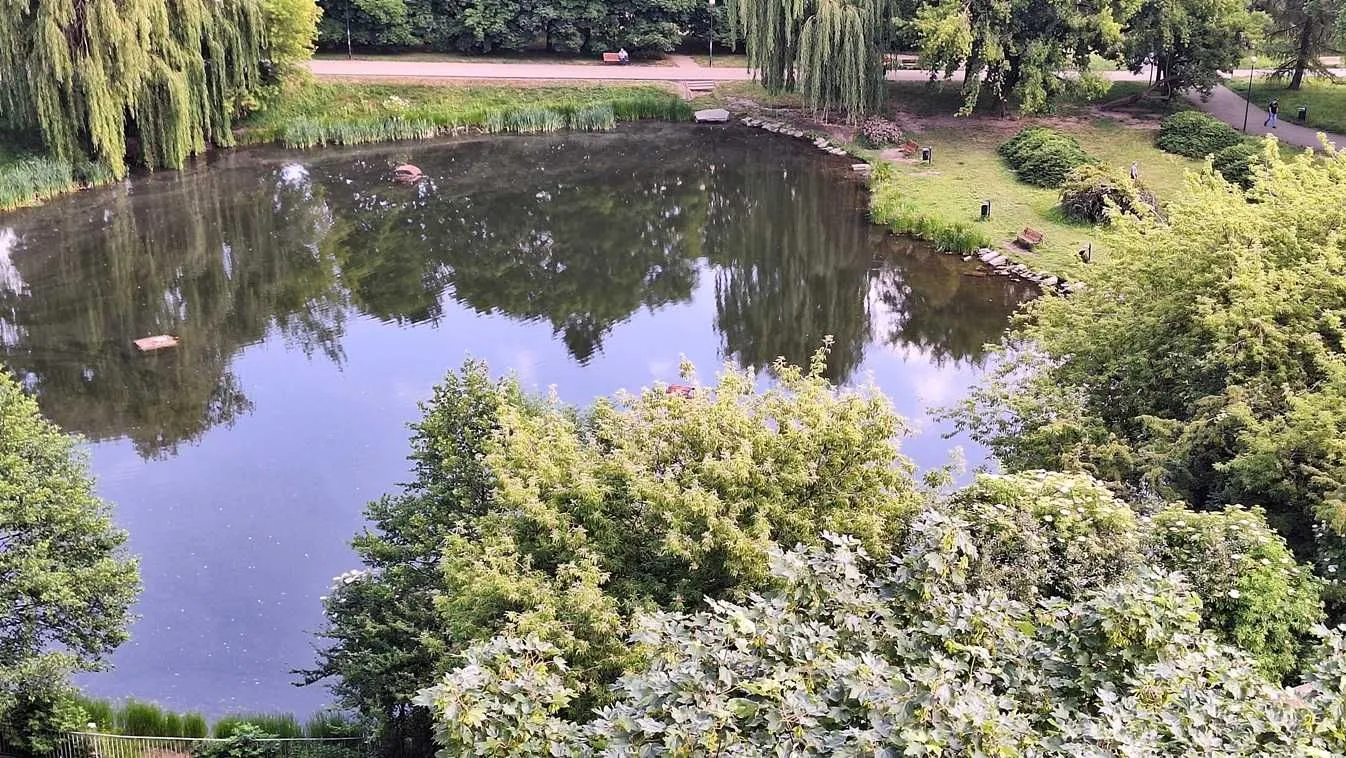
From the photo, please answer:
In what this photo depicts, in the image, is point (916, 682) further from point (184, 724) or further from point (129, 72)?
point (129, 72)

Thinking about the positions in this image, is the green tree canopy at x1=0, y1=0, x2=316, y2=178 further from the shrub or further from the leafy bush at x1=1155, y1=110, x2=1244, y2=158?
the leafy bush at x1=1155, y1=110, x2=1244, y2=158

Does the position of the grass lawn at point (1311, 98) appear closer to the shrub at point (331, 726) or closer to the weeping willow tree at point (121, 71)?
the weeping willow tree at point (121, 71)

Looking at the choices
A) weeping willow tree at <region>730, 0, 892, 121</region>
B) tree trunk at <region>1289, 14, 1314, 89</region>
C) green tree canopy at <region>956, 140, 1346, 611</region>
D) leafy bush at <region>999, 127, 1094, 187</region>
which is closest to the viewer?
green tree canopy at <region>956, 140, 1346, 611</region>

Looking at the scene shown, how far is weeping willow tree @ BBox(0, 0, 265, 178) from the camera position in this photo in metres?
31.8

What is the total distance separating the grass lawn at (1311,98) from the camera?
3978 centimetres

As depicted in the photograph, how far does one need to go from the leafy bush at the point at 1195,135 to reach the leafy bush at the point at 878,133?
9047 mm

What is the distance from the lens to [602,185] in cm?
3766

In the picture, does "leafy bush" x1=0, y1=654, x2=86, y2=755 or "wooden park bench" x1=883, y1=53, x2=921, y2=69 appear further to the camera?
"wooden park bench" x1=883, y1=53, x2=921, y2=69

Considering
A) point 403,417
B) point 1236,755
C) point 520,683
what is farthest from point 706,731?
point 403,417

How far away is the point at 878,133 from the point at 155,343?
25.7 metres

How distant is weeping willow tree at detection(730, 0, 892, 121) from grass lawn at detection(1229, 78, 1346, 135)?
1531 centimetres

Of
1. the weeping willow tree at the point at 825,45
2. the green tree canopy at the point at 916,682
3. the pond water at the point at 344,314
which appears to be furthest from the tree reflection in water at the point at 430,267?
the green tree canopy at the point at 916,682

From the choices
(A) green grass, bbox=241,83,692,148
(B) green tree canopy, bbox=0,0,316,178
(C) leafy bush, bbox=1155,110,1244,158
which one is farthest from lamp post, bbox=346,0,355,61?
(C) leafy bush, bbox=1155,110,1244,158

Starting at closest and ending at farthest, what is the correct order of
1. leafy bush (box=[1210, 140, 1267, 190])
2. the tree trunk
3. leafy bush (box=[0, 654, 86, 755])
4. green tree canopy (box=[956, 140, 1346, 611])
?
leafy bush (box=[0, 654, 86, 755]), green tree canopy (box=[956, 140, 1346, 611]), leafy bush (box=[1210, 140, 1267, 190]), the tree trunk
